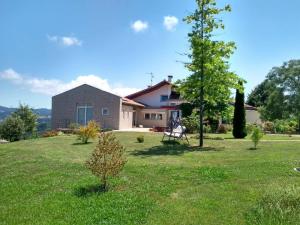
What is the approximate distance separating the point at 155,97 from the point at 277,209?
42582mm

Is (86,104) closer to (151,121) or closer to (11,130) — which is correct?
(11,130)

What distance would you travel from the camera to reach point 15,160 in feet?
50.2

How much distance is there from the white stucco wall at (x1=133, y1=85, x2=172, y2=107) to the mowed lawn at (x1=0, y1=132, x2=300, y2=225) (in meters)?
35.0

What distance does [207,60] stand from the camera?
21109 millimetres

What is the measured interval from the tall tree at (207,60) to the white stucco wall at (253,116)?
35899 mm

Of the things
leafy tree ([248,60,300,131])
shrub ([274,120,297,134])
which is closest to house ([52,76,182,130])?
shrub ([274,120,297,134])

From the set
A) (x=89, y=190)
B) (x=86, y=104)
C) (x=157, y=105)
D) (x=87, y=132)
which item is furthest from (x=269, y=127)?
(x=89, y=190)

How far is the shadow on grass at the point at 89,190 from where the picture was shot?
913cm

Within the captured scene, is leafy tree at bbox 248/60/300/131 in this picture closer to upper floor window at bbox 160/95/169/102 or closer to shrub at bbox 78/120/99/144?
upper floor window at bbox 160/95/169/102

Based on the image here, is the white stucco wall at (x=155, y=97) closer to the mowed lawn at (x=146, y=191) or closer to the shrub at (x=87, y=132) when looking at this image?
the shrub at (x=87, y=132)

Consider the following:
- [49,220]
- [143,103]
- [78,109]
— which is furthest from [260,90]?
[49,220]

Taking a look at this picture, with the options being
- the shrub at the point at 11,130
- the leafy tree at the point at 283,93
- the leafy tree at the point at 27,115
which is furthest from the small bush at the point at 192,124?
the leafy tree at the point at 283,93

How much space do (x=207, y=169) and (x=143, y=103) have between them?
38.7 m

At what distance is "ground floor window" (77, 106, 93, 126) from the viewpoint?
132 ft
